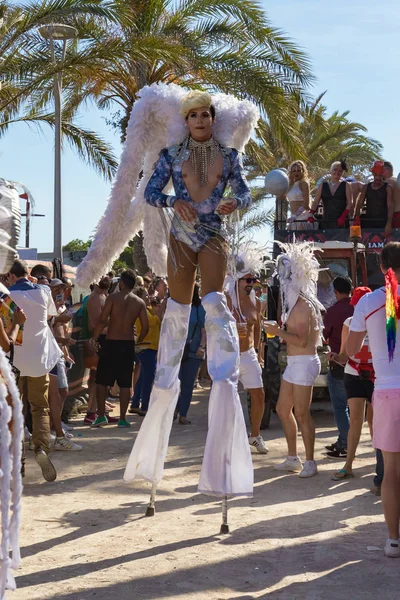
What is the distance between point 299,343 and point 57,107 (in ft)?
30.9

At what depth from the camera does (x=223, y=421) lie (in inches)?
197

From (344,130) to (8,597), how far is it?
22.4 meters

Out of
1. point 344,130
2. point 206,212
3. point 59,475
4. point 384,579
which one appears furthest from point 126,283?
point 344,130

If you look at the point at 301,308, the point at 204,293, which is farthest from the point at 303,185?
the point at 204,293

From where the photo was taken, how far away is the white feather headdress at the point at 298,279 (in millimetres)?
7250

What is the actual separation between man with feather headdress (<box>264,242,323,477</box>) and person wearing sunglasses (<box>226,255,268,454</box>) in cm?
82

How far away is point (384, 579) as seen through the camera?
161 inches

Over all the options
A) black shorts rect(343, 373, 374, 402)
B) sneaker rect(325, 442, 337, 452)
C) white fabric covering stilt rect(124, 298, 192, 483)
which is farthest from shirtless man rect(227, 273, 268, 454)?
white fabric covering stilt rect(124, 298, 192, 483)

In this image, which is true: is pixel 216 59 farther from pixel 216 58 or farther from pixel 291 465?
A: pixel 291 465

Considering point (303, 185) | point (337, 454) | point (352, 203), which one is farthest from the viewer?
point (303, 185)

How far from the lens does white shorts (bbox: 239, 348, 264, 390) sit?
27.6 ft

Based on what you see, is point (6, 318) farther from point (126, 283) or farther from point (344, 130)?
point (344, 130)

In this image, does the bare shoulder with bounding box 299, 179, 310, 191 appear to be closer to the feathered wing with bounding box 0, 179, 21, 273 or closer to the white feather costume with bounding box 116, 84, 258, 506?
the white feather costume with bounding box 116, 84, 258, 506

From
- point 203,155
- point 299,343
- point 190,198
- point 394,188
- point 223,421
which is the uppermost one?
point 394,188
